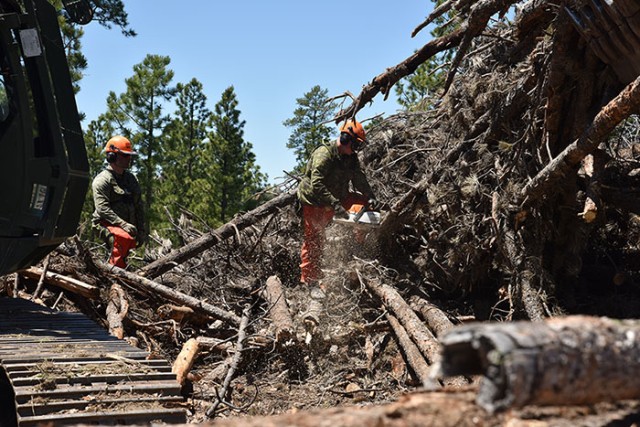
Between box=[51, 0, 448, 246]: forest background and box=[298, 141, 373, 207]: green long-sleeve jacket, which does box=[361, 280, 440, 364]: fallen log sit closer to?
box=[298, 141, 373, 207]: green long-sleeve jacket

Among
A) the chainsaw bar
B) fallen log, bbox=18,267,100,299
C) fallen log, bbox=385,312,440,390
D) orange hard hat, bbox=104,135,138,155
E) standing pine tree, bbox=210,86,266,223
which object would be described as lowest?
fallen log, bbox=385,312,440,390

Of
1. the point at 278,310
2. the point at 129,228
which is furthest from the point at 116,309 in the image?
the point at 278,310

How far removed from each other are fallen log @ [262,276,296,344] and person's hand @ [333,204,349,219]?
1057 mm

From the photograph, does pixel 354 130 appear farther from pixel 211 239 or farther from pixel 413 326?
pixel 413 326

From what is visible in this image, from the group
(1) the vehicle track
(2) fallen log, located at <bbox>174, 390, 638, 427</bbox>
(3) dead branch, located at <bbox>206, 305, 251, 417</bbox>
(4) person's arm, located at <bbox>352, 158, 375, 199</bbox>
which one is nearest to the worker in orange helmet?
(3) dead branch, located at <bbox>206, 305, 251, 417</bbox>

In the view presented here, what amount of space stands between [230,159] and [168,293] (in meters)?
20.1

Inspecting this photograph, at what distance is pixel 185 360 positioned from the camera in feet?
21.5

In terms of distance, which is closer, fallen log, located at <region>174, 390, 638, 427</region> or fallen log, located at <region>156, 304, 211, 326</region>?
fallen log, located at <region>174, 390, 638, 427</region>

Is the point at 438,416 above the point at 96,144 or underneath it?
underneath

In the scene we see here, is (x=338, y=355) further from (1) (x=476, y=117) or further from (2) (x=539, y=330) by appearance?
(2) (x=539, y=330)

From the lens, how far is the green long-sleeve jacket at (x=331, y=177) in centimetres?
877

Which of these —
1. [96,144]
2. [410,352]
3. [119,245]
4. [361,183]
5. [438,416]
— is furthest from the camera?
[96,144]

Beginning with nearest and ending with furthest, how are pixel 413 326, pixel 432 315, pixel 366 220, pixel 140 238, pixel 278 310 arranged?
pixel 413 326
pixel 432 315
pixel 278 310
pixel 366 220
pixel 140 238

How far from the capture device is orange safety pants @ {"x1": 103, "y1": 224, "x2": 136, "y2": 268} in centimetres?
859
